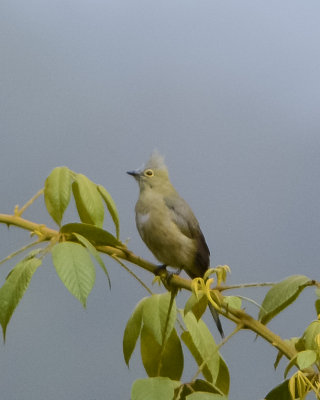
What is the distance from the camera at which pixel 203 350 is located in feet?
2.74

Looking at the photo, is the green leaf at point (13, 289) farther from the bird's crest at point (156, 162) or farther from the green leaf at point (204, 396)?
the bird's crest at point (156, 162)

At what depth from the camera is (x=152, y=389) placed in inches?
29.5

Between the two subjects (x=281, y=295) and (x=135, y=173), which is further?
(x=135, y=173)

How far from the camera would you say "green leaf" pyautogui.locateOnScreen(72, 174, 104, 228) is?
0.85m

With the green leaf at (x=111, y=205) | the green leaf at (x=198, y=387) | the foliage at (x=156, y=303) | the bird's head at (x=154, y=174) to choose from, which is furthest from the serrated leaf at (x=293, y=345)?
the bird's head at (x=154, y=174)

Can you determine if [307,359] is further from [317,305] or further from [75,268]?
[75,268]

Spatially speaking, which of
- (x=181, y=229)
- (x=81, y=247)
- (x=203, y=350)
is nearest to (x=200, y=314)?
(x=203, y=350)

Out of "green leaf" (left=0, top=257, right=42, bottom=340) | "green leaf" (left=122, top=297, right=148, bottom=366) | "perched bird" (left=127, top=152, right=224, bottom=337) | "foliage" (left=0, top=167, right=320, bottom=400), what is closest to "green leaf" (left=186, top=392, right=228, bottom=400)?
"foliage" (left=0, top=167, right=320, bottom=400)

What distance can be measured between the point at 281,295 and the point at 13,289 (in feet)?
1.11

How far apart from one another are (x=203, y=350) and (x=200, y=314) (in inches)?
2.0

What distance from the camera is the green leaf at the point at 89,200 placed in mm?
853

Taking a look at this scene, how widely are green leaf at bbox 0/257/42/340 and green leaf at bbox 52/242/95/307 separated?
0.11 ft

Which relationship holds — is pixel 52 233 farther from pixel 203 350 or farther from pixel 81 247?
pixel 203 350

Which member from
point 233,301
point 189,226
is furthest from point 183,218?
point 233,301
